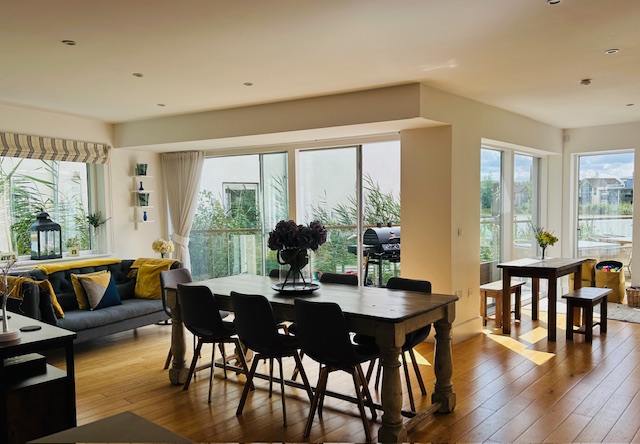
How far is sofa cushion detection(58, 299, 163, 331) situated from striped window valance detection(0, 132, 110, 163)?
2.05 meters

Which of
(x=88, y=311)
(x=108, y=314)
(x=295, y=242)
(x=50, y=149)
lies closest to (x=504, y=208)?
(x=295, y=242)

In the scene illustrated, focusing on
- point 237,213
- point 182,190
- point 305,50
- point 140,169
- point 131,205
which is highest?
point 305,50

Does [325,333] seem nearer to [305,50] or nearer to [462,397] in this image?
[462,397]

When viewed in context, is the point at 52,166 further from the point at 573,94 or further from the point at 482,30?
the point at 573,94

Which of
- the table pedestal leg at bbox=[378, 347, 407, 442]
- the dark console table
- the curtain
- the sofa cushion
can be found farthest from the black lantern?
the table pedestal leg at bbox=[378, 347, 407, 442]

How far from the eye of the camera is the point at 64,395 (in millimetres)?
2986

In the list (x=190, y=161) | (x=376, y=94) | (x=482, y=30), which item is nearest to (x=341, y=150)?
(x=376, y=94)

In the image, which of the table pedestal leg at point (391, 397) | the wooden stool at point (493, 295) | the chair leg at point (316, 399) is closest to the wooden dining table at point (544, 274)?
the wooden stool at point (493, 295)

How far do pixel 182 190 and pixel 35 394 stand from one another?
16.1ft

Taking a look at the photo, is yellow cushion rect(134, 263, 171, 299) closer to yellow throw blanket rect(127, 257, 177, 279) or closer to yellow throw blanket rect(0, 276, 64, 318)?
yellow throw blanket rect(127, 257, 177, 279)

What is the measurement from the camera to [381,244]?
622 centimetres

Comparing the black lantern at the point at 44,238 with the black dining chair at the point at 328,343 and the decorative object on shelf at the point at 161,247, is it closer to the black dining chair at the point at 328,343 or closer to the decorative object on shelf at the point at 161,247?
the decorative object on shelf at the point at 161,247

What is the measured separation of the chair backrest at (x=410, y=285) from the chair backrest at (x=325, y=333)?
1082 mm

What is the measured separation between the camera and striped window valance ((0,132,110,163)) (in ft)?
19.2
